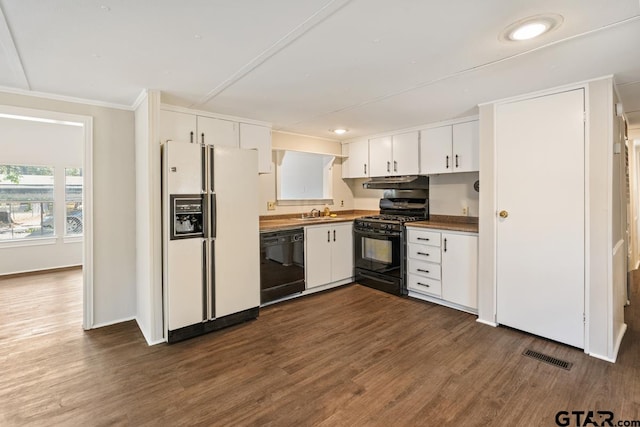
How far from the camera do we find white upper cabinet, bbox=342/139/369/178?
4.96 metres

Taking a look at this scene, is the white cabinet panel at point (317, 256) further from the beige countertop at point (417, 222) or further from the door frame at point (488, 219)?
the door frame at point (488, 219)

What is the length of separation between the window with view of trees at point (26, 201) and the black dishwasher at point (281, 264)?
187 inches

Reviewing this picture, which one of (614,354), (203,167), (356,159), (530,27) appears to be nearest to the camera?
(530,27)

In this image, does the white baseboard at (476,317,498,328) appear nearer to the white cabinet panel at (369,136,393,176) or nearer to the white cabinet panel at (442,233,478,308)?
the white cabinet panel at (442,233,478,308)

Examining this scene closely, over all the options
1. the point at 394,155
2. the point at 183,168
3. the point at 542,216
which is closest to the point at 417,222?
the point at 394,155

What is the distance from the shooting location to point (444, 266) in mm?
3666

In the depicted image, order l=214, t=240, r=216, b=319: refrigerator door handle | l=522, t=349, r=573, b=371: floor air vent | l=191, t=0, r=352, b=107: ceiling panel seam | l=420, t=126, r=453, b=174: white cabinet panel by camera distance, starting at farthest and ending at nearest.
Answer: l=420, t=126, r=453, b=174: white cabinet panel
l=214, t=240, r=216, b=319: refrigerator door handle
l=522, t=349, r=573, b=371: floor air vent
l=191, t=0, r=352, b=107: ceiling panel seam

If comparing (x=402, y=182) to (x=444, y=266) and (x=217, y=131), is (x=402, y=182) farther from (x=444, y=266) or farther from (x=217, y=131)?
(x=217, y=131)

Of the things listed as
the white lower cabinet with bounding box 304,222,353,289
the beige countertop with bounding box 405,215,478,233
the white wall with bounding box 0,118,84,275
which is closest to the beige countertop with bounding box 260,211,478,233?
the beige countertop with bounding box 405,215,478,233

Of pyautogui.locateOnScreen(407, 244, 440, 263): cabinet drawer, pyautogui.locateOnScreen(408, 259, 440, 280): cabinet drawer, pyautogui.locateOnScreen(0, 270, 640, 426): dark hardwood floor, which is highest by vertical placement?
pyautogui.locateOnScreen(407, 244, 440, 263): cabinet drawer

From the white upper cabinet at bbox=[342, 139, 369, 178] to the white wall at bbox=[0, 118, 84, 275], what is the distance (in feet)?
15.8

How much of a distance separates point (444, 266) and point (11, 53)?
4.20m

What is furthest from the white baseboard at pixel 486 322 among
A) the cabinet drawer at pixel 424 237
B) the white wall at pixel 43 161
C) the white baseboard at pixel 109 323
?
the white wall at pixel 43 161

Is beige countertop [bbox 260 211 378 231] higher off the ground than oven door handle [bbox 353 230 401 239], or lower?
higher
